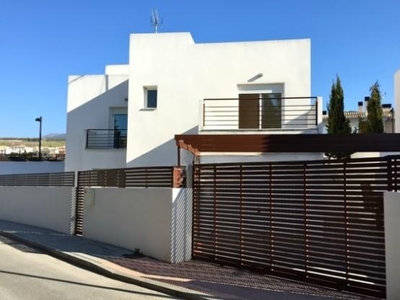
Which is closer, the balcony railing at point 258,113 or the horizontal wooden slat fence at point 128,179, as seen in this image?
the horizontal wooden slat fence at point 128,179

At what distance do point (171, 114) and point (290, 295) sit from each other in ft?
42.0

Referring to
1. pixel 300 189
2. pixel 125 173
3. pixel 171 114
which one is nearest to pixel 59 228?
pixel 125 173

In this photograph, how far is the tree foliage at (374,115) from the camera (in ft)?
78.1

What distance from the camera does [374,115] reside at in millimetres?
24078

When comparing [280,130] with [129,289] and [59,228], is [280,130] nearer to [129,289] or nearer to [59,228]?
[59,228]

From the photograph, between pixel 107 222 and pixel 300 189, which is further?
pixel 107 222

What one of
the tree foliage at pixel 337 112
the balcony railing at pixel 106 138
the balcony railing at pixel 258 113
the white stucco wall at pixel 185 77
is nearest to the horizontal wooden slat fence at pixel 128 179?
the white stucco wall at pixel 185 77

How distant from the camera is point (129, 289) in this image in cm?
802

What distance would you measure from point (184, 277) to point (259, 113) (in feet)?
36.9

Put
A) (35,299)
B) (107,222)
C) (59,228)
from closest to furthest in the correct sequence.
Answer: (35,299), (107,222), (59,228)

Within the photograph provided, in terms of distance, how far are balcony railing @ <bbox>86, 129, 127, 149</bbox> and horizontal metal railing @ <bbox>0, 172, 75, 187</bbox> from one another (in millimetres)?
3511

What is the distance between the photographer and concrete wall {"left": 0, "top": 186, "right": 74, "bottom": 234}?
51.0 feet

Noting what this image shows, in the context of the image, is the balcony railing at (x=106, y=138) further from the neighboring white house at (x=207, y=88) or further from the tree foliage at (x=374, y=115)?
the tree foliage at (x=374, y=115)

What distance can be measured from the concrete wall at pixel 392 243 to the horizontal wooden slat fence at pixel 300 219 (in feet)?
0.78
